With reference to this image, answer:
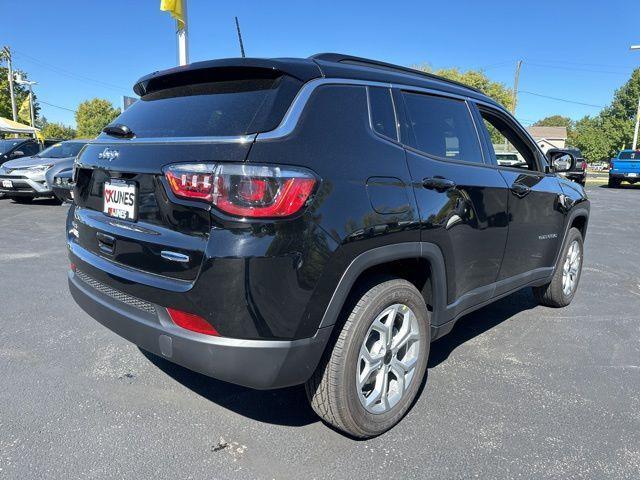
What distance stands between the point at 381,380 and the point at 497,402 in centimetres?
87

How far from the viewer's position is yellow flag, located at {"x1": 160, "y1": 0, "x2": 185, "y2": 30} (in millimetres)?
7863

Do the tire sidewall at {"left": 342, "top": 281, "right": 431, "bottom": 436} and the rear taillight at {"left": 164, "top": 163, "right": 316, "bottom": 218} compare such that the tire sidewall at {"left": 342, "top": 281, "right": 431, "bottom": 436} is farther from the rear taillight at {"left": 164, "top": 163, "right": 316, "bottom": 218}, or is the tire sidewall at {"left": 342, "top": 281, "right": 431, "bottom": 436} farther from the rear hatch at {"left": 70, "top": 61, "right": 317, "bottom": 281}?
the rear hatch at {"left": 70, "top": 61, "right": 317, "bottom": 281}

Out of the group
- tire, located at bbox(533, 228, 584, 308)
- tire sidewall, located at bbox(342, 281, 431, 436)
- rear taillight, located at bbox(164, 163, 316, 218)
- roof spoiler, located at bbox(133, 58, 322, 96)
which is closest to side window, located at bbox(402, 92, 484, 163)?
roof spoiler, located at bbox(133, 58, 322, 96)

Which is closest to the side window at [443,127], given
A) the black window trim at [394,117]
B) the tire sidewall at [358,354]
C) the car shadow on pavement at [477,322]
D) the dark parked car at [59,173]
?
the black window trim at [394,117]

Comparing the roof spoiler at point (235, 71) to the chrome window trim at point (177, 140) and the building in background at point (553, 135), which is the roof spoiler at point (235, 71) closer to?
the chrome window trim at point (177, 140)

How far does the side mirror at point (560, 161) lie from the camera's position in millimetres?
4266

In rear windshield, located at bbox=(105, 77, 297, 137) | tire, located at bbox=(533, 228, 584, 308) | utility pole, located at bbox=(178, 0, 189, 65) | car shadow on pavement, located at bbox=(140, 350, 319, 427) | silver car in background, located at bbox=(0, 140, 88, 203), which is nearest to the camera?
rear windshield, located at bbox=(105, 77, 297, 137)

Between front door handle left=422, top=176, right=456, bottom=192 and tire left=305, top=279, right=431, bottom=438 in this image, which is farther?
front door handle left=422, top=176, right=456, bottom=192

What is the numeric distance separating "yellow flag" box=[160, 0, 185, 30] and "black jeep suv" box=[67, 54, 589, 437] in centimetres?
590

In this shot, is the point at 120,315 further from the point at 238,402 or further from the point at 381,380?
the point at 381,380

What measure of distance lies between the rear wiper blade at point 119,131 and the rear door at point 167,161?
3 cm

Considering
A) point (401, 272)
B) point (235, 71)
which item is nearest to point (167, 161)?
point (235, 71)

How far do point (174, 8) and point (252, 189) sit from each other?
7.36 m

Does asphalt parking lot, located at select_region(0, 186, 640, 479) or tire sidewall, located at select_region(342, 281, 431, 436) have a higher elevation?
tire sidewall, located at select_region(342, 281, 431, 436)
